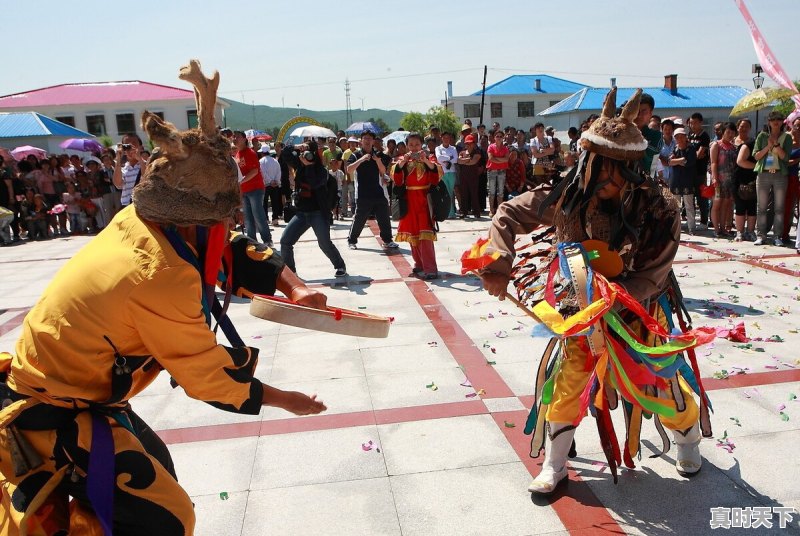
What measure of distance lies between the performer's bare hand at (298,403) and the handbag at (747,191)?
30.5ft

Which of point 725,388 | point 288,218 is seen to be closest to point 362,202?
point 288,218

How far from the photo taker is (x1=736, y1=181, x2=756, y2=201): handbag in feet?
31.7

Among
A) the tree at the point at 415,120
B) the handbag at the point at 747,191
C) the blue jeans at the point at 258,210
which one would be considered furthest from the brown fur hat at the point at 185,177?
the tree at the point at 415,120

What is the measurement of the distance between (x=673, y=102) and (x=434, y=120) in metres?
29.1

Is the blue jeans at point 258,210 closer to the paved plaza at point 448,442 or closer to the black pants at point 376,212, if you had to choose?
the black pants at point 376,212

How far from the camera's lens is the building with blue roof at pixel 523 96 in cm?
6253

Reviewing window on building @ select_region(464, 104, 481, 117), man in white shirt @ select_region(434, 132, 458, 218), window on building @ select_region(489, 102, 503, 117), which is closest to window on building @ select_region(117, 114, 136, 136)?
window on building @ select_region(489, 102, 503, 117)

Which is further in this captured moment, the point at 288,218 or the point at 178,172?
the point at 288,218

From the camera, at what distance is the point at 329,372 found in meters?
4.99

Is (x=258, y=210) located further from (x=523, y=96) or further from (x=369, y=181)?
(x=523, y=96)

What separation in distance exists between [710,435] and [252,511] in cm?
239

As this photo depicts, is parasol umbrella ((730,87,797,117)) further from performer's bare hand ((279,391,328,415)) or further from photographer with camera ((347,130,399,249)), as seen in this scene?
performer's bare hand ((279,391,328,415))

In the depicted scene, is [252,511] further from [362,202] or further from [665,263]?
[362,202]

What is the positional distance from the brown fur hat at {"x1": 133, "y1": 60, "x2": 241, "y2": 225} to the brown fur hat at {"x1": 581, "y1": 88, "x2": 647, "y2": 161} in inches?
69.6
